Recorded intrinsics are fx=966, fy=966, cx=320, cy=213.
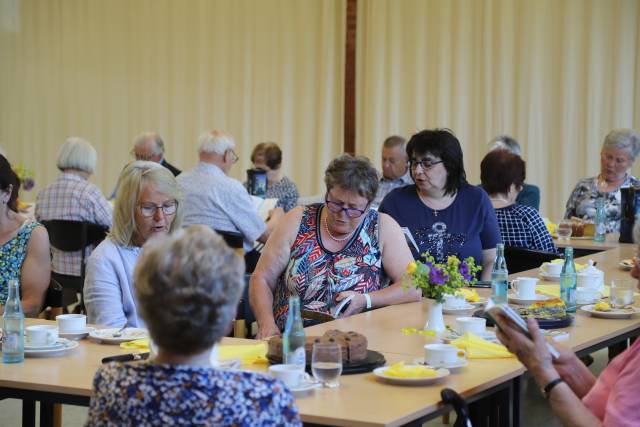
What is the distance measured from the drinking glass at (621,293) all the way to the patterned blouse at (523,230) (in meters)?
1.57

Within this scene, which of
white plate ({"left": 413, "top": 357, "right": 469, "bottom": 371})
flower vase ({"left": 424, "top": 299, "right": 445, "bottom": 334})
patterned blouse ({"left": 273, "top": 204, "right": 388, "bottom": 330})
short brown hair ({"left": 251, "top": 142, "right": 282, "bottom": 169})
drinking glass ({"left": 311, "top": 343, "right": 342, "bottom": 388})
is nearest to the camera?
drinking glass ({"left": 311, "top": 343, "right": 342, "bottom": 388})

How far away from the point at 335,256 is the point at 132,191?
2.99 feet

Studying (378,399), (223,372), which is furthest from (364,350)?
(223,372)

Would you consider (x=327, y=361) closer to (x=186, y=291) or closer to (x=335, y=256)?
(x=186, y=291)

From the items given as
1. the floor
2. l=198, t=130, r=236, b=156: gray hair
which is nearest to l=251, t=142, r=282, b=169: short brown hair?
l=198, t=130, r=236, b=156: gray hair

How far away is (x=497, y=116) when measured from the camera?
9.37 meters

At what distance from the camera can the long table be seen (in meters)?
2.26

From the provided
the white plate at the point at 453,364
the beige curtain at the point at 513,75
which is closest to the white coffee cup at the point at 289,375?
the white plate at the point at 453,364

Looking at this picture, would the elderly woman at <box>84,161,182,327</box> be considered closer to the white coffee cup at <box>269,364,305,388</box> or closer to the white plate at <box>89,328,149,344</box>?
the white plate at <box>89,328,149,344</box>

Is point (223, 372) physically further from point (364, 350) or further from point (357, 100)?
point (357, 100)

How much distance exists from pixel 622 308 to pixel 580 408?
1.26 m

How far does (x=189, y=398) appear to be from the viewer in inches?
66.7

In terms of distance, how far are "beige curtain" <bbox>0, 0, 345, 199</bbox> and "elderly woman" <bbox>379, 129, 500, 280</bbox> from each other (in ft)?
18.9

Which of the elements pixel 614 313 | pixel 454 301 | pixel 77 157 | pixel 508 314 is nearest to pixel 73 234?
pixel 77 157
